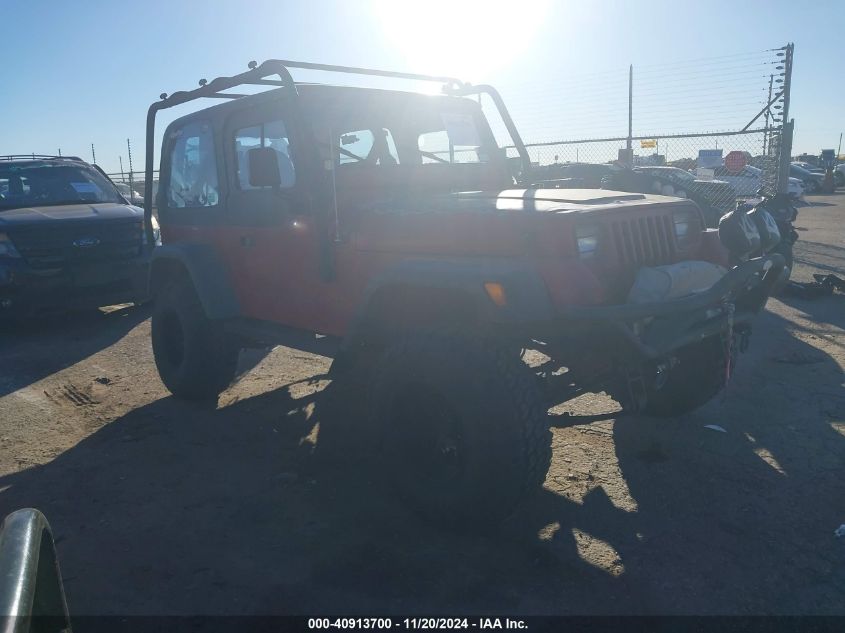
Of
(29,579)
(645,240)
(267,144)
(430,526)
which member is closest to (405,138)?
(267,144)

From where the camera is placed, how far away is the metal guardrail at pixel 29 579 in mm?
1172

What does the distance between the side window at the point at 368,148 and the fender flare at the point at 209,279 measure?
1.33 meters

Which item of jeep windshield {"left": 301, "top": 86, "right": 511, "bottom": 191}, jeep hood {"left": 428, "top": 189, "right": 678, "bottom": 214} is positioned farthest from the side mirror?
jeep hood {"left": 428, "top": 189, "right": 678, "bottom": 214}

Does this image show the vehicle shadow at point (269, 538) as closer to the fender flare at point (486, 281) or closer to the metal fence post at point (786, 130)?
the fender flare at point (486, 281)

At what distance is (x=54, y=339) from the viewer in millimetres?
7539

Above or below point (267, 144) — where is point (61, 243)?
below

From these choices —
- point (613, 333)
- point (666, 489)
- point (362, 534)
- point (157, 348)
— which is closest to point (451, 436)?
point (362, 534)

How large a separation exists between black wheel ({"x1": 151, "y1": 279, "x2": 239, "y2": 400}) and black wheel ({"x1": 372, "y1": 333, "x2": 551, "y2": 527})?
2.11 m

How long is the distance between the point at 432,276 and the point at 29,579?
222cm

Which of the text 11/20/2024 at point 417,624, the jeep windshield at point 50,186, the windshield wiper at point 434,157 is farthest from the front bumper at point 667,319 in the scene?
the jeep windshield at point 50,186

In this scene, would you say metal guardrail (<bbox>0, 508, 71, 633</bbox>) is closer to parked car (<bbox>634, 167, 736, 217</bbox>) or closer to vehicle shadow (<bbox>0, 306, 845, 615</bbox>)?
vehicle shadow (<bbox>0, 306, 845, 615</bbox>)

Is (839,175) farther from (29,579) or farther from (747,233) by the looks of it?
(29,579)

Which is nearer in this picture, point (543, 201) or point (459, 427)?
point (459, 427)

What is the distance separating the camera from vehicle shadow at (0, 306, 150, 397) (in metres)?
6.33
